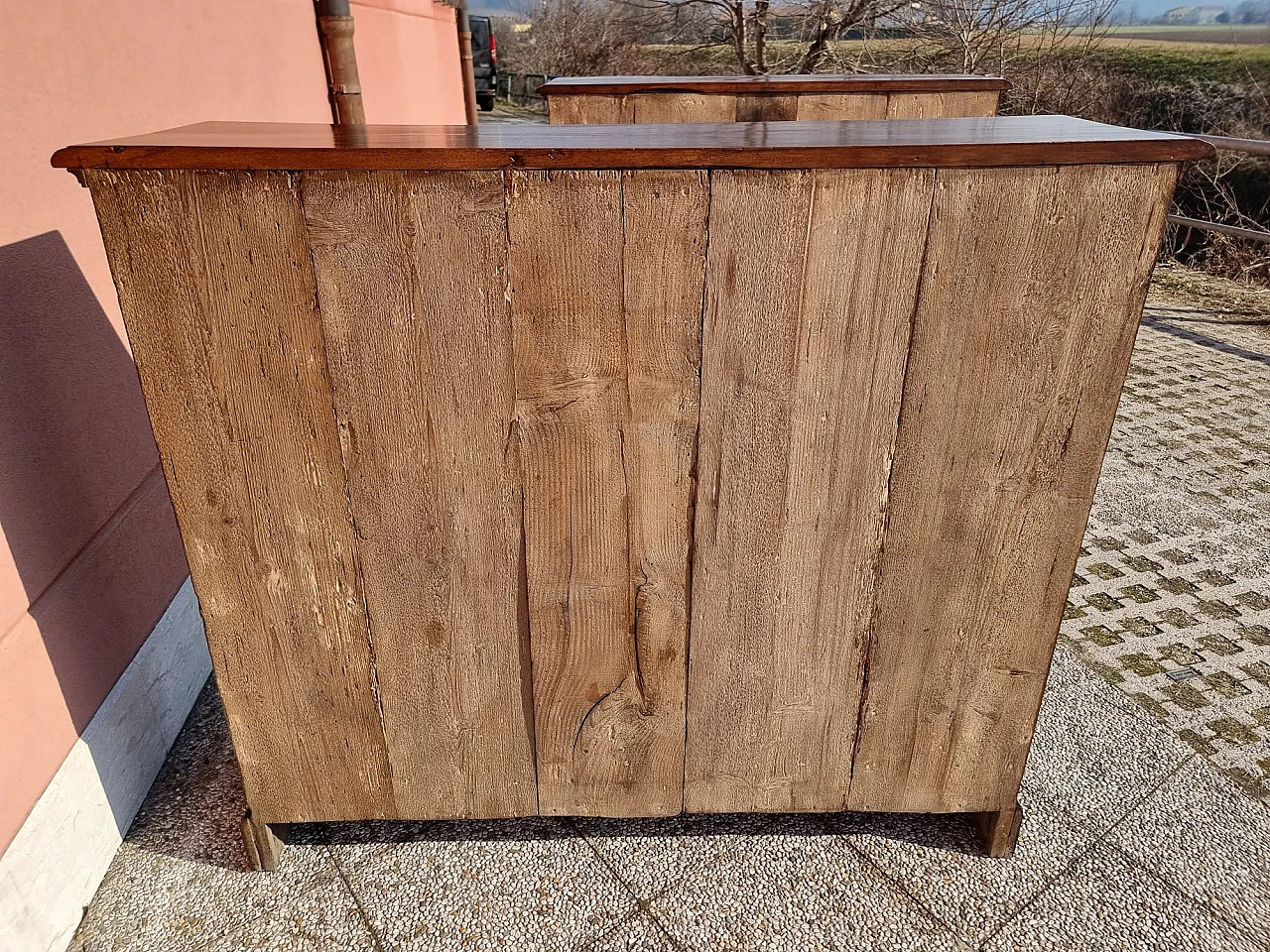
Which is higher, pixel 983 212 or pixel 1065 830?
pixel 983 212

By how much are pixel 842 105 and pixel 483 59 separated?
1695 centimetres

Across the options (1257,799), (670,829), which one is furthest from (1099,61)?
(670,829)

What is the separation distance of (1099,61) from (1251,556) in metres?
10.5

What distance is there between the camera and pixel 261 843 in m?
1.81

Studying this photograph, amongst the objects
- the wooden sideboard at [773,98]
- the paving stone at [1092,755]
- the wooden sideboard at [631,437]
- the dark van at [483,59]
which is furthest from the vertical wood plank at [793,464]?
the dark van at [483,59]

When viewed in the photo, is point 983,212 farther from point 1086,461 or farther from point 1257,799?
point 1257,799

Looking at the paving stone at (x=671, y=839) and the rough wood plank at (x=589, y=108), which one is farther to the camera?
the rough wood plank at (x=589, y=108)

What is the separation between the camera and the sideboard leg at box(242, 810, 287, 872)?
1.80 meters

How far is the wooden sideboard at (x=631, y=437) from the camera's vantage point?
1.30 meters

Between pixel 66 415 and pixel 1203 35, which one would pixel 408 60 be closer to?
pixel 66 415

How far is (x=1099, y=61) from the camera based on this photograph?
10891 mm

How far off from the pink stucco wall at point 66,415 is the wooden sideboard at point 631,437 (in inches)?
17.1

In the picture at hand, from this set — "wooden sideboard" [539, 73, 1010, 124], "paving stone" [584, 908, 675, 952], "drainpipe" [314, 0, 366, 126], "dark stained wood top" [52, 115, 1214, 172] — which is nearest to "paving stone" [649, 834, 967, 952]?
"paving stone" [584, 908, 675, 952]

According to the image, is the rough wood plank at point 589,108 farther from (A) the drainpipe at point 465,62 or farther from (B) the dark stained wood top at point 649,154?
(A) the drainpipe at point 465,62
